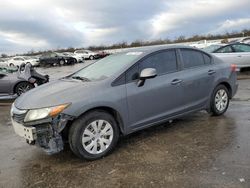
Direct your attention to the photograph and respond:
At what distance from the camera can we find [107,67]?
5562 millimetres

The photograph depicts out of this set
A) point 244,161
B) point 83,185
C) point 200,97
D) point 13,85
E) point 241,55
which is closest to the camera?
point 83,185

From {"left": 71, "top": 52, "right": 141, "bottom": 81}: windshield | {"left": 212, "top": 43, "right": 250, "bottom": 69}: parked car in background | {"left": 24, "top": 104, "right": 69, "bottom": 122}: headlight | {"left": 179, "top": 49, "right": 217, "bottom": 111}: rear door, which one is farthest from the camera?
{"left": 212, "top": 43, "right": 250, "bottom": 69}: parked car in background

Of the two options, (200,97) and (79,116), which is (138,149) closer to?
(79,116)

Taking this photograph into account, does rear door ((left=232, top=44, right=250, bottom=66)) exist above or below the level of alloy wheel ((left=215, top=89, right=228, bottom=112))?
above

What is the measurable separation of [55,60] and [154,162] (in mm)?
36226

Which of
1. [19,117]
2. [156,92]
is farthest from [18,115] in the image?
[156,92]

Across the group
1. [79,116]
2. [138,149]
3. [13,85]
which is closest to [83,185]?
[79,116]

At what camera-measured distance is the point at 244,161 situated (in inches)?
169

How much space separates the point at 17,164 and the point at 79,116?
1.23m

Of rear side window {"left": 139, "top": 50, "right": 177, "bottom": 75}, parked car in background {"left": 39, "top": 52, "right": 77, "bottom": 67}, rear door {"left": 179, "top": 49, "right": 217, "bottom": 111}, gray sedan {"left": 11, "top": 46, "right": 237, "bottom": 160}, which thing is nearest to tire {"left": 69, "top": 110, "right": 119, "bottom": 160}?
gray sedan {"left": 11, "top": 46, "right": 237, "bottom": 160}

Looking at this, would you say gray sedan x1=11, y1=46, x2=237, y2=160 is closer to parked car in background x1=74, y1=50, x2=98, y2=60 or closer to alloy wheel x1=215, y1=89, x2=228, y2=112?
alloy wheel x1=215, y1=89, x2=228, y2=112

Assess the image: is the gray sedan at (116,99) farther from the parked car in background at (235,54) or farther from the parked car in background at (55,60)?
the parked car in background at (55,60)

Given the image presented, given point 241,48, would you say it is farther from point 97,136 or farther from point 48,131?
point 48,131

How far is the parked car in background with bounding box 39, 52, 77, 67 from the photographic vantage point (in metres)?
39.0
